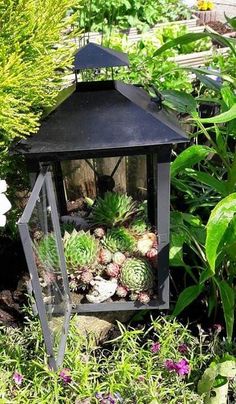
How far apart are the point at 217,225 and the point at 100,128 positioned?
1.28ft

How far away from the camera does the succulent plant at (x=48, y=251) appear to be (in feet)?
4.76

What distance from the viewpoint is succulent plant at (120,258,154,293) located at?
1.67 m

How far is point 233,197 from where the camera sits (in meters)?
1.37

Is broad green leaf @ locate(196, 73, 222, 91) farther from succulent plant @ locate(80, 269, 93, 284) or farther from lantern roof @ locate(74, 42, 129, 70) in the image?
succulent plant @ locate(80, 269, 93, 284)

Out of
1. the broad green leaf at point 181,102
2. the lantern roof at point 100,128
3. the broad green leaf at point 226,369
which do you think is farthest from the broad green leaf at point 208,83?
the broad green leaf at point 226,369

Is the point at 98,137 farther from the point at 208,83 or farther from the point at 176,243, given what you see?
the point at 208,83

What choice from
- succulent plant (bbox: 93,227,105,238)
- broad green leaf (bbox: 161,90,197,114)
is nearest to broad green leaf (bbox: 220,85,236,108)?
broad green leaf (bbox: 161,90,197,114)

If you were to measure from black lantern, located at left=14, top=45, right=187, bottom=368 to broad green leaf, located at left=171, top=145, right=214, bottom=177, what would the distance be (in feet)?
0.51

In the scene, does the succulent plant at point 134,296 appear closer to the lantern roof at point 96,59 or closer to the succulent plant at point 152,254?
the succulent plant at point 152,254

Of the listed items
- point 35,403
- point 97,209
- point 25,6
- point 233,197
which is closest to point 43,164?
point 97,209

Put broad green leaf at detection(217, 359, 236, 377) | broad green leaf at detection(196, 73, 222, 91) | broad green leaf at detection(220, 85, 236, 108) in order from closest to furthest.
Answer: broad green leaf at detection(217, 359, 236, 377), broad green leaf at detection(220, 85, 236, 108), broad green leaf at detection(196, 73, 222, 91)

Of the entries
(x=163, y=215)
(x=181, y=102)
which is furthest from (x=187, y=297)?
(x=181, y=102)

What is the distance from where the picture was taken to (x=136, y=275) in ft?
5.46

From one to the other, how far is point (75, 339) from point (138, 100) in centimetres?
81
